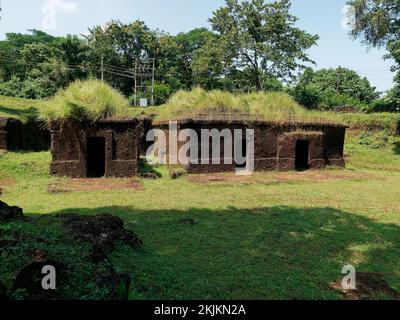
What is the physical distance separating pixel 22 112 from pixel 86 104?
6575 millimetres

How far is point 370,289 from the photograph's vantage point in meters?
4.30

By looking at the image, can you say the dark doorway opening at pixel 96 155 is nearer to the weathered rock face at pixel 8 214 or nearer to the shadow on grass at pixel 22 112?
the shadow on grass at pixel 22 112

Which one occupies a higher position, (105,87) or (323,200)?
(105,87)

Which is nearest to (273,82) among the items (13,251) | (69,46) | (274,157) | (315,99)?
(315,99)

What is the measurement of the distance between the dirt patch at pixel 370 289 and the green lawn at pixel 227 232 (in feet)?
0.56

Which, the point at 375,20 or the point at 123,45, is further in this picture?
the point at 123,45

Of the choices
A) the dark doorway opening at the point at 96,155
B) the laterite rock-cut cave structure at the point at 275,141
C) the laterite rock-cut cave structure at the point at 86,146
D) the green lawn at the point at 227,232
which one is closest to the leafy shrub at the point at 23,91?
the dark doorway opening at the point at 96,155

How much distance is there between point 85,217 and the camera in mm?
5598

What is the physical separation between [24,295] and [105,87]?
10.6 m

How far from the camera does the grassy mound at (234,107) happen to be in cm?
1412

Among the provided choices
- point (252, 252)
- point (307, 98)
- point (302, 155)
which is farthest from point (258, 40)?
point (252, 252)

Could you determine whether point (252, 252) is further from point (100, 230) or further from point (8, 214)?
point (8, 214)

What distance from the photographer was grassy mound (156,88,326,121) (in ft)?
46.3

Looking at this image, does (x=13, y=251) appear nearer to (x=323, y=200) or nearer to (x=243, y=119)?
(x=323, y=200)
